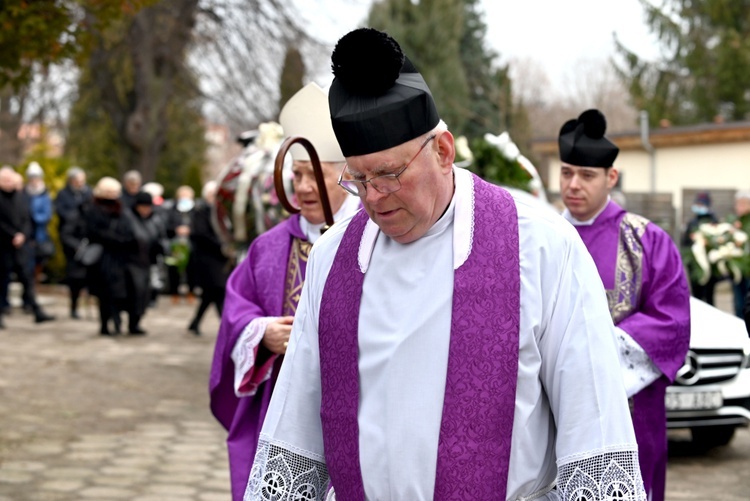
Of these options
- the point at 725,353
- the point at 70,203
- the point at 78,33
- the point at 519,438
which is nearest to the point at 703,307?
the point at 725,353

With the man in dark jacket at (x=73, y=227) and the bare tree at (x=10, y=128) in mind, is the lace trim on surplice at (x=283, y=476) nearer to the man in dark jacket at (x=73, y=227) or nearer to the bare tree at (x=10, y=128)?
the man in dark jacket at (x=73, y=227)

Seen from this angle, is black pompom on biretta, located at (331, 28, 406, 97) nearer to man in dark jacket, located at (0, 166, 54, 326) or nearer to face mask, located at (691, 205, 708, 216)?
man in dark jacket, located at (0, 166, 54, 326)

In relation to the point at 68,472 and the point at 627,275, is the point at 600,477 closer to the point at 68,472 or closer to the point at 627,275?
the point at 627,275

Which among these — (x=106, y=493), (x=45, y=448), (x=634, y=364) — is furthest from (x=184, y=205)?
(x=634, y=364)

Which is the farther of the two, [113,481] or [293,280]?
[113,481]

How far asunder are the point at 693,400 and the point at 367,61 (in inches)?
232

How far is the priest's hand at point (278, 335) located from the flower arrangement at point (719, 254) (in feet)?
33.6

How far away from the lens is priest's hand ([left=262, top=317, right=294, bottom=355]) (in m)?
4.50

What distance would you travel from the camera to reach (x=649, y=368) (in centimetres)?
529

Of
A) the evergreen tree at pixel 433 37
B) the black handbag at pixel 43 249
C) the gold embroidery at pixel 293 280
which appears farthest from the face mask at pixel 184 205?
the gold embroidery at pixel 293 280

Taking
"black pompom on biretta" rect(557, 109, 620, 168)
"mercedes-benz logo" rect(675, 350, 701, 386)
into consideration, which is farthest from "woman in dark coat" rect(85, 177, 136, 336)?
"black pompom on biretta" rect(557, 109, 620, 168)

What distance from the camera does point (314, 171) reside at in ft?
14.6

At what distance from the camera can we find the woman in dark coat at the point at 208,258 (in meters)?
13.6

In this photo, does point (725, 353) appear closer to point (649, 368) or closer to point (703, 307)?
point (703, 307)
